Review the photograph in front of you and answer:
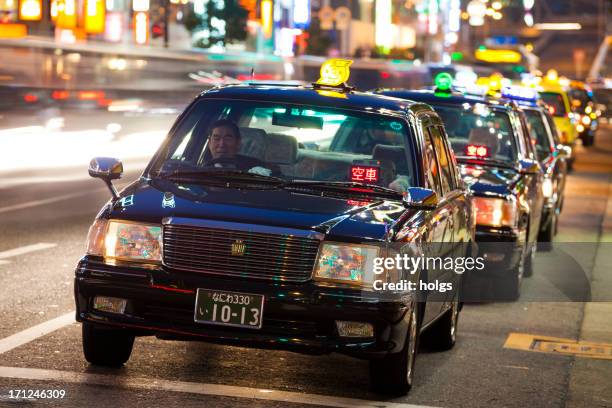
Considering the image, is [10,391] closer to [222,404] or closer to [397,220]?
[222,404]

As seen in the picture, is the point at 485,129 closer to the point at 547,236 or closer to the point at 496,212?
the point at 496,212

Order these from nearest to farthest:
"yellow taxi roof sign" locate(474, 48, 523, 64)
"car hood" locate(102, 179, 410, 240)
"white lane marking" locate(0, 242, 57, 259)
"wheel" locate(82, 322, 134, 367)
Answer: "car hood" locate(102, 179, 410, 240)
"wheel" locate(82, 322, 134, 367)
"white lane marking" locate(0, 242, 57, 259)
"yellow taxi roof sign" locate(474, 48, 523, 64)

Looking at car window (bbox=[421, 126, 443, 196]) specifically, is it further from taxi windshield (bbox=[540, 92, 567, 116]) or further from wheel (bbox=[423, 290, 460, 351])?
taxi windshield (bbox=[540, 92, 567, 116])

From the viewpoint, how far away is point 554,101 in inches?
1141

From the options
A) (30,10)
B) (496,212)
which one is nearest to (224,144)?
(496,212)

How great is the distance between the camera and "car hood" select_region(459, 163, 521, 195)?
454 inches

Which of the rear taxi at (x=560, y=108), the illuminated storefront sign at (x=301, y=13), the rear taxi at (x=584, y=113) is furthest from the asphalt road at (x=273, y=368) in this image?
the illuminated storefront sign at (x=301, y=13)

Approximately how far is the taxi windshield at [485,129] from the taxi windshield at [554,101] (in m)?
15.9

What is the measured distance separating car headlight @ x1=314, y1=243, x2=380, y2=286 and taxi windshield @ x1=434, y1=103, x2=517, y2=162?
19.4 ft

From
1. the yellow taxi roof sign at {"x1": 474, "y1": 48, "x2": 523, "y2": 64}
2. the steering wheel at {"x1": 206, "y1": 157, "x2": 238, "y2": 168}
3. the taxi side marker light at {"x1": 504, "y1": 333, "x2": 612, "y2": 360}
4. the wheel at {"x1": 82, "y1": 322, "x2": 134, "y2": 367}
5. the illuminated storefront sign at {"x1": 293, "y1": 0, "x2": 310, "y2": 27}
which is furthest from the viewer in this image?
the yellow taxi roof sign at {"x1": 474, "y1": 48, "x2": 523, "y2": 64}

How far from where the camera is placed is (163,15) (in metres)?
44.0

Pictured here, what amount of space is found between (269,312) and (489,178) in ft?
17.7

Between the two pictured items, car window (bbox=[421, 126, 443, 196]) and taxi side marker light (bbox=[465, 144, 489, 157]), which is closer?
car window (bbox=[421, 126, 443, 196])

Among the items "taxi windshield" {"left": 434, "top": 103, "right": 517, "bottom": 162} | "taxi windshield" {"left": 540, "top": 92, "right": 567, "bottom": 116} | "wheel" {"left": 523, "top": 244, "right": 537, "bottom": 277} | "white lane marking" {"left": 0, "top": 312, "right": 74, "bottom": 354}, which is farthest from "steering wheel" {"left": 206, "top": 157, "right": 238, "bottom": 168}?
"taxi windshield" {"left": 540, "top": 92, "right": 567, "bottom": 116}
